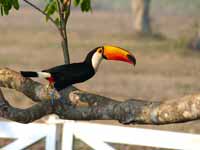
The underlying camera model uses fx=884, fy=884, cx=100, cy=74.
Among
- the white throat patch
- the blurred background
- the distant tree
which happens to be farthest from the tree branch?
the distant tree

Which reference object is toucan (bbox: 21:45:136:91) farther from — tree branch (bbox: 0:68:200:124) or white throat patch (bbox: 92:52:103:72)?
tree branch (bbox: 0:68:200:124)

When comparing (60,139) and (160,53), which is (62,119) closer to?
(60,139)

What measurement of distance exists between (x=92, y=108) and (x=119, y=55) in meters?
0.56

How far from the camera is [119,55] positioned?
8.27 m

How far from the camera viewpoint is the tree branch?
744 centimetres

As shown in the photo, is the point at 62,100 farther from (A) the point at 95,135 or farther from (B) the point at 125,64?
(B) the point at 125,64

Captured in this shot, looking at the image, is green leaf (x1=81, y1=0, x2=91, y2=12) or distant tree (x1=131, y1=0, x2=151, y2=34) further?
distant tree (x1=131, y1=0, x2=151, y2=34)

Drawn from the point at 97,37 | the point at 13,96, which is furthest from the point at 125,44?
the point at 13,96

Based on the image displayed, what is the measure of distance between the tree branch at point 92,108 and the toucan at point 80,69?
0.13 metres

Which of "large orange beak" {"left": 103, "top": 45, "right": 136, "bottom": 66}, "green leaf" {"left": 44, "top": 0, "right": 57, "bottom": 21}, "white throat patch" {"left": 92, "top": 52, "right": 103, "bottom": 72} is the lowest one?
"white throat patch" {"left": 92, "top": 52, "right": 103, "bottom": 72}

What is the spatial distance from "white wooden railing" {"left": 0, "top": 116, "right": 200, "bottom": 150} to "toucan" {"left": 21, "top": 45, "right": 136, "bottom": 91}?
827 mm

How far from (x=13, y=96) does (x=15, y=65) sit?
10.4 meters

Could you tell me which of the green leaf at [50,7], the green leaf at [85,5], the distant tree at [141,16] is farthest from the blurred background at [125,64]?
the green leaf at [85,5]

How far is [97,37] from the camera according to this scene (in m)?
50.0
